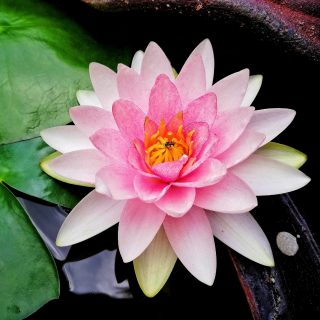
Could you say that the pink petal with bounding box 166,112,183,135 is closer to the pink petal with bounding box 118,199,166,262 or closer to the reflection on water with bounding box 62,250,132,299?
the pink petal with bounding box 118,199,166,262

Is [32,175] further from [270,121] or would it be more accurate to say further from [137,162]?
[270,121]

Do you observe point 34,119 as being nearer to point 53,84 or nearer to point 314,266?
point 53,84

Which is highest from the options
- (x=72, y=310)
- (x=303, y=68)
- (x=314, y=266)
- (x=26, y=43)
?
(x=303, y=68)

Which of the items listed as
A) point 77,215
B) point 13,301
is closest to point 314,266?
point 77,215

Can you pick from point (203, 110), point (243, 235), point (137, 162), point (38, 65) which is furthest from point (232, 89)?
point (38, 65)

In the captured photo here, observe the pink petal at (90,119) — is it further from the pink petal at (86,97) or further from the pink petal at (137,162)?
the pink petal at (86,97)

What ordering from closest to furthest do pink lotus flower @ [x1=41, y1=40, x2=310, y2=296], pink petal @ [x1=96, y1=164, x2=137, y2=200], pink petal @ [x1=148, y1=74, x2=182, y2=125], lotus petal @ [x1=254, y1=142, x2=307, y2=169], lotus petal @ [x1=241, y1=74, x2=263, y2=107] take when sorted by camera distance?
pink petal @ [x1=96, y1=164, x2=137, y2=200]
pink lotus flower @ [x1=41, y1=40, x2=310, y2=296]
pink petal @ [x1=148, y1=74, x2=182, y2=125]
lotus petal @ [x1=254, y1=142, x2=307, y2=169]
lotus petal @ [x1=241, y1=74, x2=263, y2=107]

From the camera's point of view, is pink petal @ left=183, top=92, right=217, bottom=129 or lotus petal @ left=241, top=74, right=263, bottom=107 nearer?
pink petal @ left=183, top=92, right=217, bottom=129

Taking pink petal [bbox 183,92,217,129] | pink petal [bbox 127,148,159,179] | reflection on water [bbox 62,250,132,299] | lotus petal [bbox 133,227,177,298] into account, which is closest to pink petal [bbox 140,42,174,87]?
pink petal [bbox 183,92,217,129]
